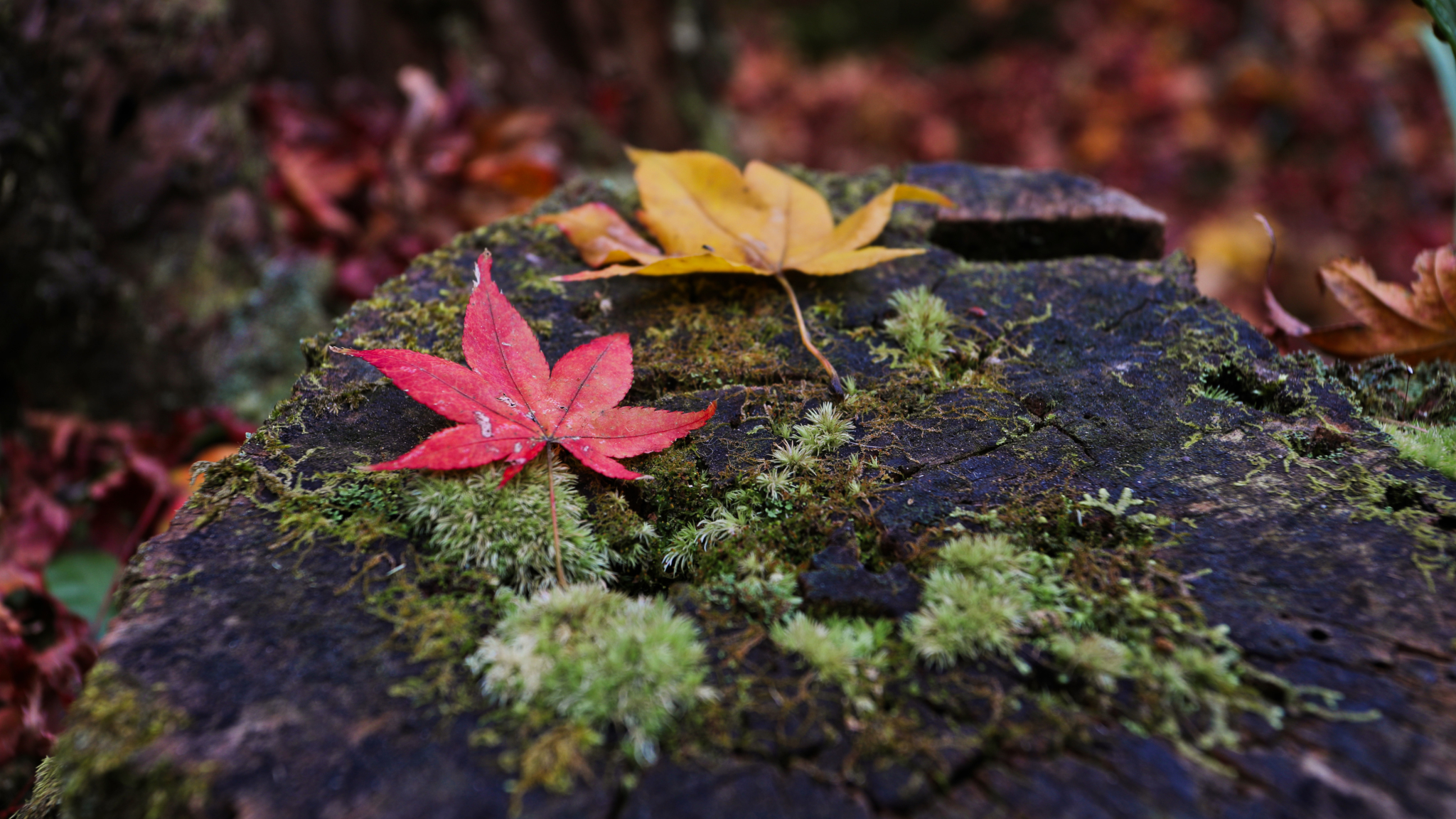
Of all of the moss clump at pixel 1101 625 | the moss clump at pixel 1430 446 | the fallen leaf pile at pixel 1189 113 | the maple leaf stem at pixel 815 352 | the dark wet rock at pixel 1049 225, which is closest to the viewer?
the moss clump at pixel 1101 625

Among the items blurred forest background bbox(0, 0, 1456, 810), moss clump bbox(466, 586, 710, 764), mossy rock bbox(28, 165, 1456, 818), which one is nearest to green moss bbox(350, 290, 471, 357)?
mossy rock bbox(28, 165, 1456, 818)

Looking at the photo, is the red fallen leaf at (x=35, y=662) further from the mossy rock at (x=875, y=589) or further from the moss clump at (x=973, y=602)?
the moss clump at (x=973, y=602)

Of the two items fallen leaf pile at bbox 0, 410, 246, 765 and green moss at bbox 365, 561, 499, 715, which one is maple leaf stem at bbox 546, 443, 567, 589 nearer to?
green moss at bbox 365, 561, 499, 715

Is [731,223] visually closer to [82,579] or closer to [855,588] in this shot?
[855,588]

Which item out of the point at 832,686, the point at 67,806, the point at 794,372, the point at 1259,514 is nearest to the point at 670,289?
the point at 794,372

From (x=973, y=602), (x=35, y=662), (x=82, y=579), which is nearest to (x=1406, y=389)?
(x=973, y=602)

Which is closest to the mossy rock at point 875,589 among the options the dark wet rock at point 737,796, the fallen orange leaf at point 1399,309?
the dark wet rock at point 737,796
